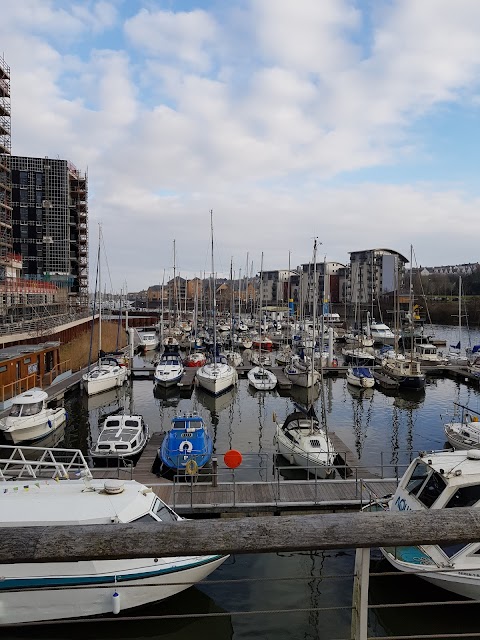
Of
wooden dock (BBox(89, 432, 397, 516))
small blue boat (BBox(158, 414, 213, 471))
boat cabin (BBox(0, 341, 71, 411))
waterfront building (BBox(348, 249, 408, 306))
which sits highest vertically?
waterfront building (BBox(348, 249, 408, 306))

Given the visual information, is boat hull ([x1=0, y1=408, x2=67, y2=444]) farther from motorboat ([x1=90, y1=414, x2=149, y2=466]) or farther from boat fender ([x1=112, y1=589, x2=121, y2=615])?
boat fender ([x1=112, y1=589, x2=121, y2=615])

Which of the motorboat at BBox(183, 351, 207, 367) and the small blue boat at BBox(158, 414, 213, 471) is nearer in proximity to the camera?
the small blue boat at BBox(158, 414, 213, 471)

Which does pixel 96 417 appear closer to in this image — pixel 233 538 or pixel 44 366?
pixel 44 366

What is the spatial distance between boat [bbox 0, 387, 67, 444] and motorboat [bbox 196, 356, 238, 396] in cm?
1421

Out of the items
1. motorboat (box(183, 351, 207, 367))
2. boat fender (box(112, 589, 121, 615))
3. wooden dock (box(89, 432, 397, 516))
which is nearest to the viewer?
boat fender (box(112, 589, 121, 615))

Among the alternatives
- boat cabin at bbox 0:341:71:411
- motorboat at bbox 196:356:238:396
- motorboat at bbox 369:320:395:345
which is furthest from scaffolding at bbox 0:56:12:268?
motorboat at bbox 369:320:395:345

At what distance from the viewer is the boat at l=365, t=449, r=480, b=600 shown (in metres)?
9.91

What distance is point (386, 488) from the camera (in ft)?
55.1

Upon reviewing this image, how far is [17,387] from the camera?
103 ft

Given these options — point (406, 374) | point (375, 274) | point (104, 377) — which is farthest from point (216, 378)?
point (375, 274)

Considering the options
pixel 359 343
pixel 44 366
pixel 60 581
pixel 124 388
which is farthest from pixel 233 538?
pixel 359 343

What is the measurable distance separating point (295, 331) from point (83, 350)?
38.0 meters

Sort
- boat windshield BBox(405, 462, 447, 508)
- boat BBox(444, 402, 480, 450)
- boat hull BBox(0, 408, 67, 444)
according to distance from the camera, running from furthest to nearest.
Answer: boat hull BBox(0, 408, 67, 444) → boat BBox(444, 402, 480, 450) → boat windshield BBox(405, 462, 447, 508)

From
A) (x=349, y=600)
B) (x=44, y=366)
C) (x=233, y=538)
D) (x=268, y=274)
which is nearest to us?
(x=233, y=538)
